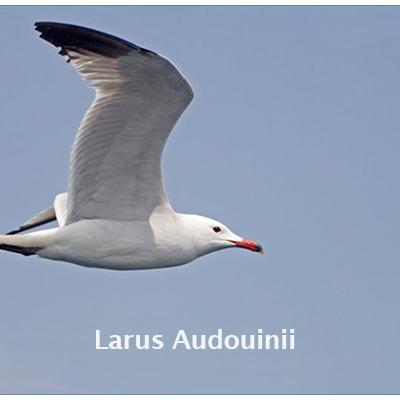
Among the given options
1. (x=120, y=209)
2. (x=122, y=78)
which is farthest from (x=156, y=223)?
(x=122, y=78)

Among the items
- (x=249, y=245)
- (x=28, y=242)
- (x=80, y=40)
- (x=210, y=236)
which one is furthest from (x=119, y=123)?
(x=249, y=245)

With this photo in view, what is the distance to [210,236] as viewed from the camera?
18.8m

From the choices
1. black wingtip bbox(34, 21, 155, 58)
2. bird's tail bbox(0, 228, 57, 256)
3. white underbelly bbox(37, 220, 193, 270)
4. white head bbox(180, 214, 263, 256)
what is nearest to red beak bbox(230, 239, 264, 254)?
white head bbox(180, 214, 263, 256)

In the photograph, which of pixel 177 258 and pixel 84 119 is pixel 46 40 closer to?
pixel 84 119

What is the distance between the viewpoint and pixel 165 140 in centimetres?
1794

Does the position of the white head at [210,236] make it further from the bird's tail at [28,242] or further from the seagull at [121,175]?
the bird's tail at [28,242]

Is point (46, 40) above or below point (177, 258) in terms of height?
above

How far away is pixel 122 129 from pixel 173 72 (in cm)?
100

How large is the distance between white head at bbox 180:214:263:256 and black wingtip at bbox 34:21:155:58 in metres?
2.34

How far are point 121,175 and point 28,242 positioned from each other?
4.35 ft

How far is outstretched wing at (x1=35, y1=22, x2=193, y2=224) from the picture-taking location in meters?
17.4

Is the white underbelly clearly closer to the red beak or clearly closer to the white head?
the white head

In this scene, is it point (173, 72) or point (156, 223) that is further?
point (156, 223)

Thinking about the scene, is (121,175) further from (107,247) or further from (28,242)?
(28,242)
